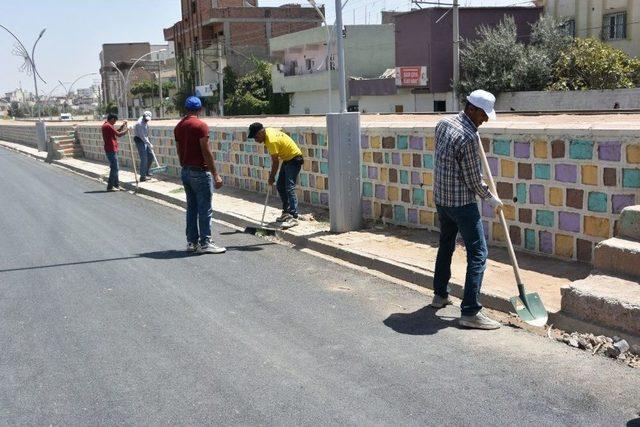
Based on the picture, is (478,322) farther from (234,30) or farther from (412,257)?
(234,30)

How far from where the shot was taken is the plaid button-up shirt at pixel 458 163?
17.2ft

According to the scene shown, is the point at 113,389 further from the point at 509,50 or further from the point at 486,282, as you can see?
the point at 509,50

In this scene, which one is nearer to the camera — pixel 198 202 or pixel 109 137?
pixel 198 202

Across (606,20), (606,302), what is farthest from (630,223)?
(606,20)

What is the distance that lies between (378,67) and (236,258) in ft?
137

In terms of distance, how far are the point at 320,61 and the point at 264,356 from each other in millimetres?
48983

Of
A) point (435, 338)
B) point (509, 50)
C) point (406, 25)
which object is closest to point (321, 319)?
point (435, 338)

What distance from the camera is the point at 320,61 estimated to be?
52.4 m

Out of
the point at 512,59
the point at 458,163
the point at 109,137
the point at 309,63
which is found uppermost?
the point at 309,63

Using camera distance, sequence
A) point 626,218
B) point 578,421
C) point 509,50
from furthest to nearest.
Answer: point 509,50
point 626,218
point 578,421

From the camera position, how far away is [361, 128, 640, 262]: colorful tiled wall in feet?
20.8

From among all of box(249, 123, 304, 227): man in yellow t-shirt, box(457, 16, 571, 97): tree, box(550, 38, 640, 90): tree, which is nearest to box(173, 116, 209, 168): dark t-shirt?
box(249, 123, 304, 227): man in yellow t-shirt

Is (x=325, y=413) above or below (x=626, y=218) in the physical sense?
below

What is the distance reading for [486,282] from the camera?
6363 mm
